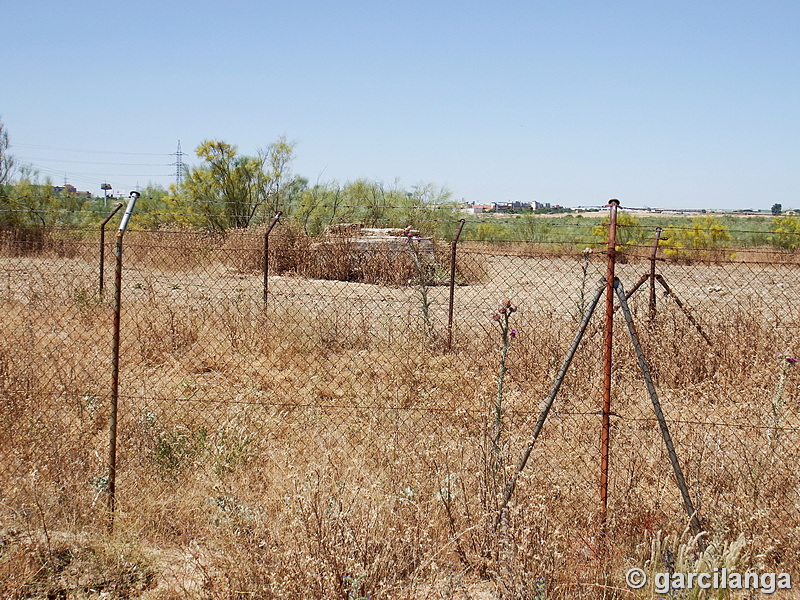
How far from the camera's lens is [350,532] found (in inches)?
131

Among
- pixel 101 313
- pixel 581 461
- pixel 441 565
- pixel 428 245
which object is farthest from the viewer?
pixel 428 245

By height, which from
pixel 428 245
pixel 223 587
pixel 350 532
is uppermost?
pixel 428 245

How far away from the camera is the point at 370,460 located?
4.77m

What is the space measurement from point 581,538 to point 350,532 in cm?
126

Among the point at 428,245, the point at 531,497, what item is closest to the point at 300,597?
the point at 531,497

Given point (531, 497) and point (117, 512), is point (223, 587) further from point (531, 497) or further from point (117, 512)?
point (531, 497)

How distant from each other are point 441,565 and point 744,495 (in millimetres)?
1719

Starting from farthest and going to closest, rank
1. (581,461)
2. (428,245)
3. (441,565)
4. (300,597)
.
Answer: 1. (428,245)
2. (581,461)
3. (441,565)
4. (300,597)

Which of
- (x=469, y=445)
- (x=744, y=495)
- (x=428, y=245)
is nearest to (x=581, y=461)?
(x=469, y=445)

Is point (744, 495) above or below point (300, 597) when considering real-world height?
above

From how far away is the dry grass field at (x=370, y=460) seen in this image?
135 inches

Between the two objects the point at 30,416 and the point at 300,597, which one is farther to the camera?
the point at 30,416

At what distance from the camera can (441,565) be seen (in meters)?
3.58

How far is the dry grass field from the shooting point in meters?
3.43
